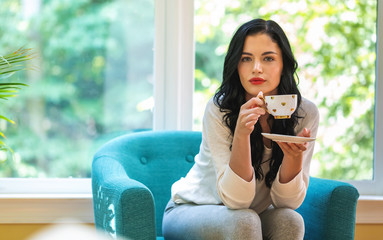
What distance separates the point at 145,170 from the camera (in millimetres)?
2164

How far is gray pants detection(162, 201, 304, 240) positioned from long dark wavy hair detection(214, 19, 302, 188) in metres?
0.19

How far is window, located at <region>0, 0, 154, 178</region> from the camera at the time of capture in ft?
8.14

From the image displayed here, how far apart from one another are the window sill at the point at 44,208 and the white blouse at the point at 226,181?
654mm

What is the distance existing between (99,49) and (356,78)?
1.33 metres

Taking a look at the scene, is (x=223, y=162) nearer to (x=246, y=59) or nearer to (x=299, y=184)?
(x=299, y=184)

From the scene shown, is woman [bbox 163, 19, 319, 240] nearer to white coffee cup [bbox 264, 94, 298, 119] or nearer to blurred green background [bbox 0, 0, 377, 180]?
white coffee cup [bbox 264, 94, 298, 119]

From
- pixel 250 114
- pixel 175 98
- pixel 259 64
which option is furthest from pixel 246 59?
pixel 175 98

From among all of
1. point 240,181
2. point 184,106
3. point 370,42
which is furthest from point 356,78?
point 240,181

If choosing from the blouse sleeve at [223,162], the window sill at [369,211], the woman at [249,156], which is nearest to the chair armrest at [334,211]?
the woman at [249,156]

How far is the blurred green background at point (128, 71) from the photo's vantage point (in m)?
2.49

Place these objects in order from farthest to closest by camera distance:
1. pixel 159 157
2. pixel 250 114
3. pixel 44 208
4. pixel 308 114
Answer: pixel 44 208 → pixel 159 157 → pixel 308 114 → pixel 250 114

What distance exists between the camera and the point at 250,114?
5.25 feet

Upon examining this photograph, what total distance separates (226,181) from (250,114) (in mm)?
240

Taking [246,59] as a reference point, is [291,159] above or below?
below
